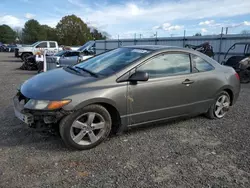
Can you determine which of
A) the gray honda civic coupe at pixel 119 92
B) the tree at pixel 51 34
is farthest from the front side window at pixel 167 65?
the tree at pixel 51 34

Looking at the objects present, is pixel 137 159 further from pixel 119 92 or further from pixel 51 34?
pixel 51 34

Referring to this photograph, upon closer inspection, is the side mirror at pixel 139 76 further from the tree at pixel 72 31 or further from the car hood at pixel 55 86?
the tree at pixel 72 31

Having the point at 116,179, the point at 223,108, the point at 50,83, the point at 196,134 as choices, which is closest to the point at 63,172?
the point at 116,179

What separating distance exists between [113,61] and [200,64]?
1.72 m

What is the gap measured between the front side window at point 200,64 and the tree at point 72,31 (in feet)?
182

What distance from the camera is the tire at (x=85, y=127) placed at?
9.84 ft

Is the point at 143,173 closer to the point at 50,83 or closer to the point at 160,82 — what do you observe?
the point at 160,82

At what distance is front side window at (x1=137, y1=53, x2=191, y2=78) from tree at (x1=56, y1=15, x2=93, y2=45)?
55540mm

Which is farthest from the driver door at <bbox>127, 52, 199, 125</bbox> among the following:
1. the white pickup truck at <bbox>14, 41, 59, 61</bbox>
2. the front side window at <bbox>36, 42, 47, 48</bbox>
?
the front side window at <bbox>36, 42, 47, 48</bbox>

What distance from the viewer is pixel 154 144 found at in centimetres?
345

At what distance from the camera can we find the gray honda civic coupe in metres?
2.97

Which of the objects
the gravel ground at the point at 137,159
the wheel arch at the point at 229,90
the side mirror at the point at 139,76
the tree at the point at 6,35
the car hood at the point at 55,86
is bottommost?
the gravel ground at the point at 137,159

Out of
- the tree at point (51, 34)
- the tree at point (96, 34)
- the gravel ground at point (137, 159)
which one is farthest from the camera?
the tree at point (96, 34)

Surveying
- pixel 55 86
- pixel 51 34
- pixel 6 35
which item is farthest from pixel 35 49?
pixel 6 35
